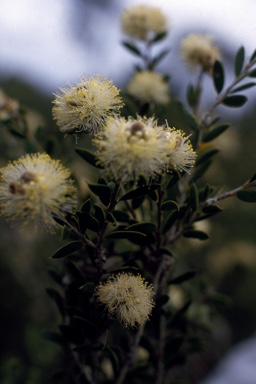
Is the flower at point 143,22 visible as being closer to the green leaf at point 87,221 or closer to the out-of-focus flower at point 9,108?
the out-of-focus flower at point 9,108

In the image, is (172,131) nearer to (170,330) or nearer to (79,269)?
(79,269)

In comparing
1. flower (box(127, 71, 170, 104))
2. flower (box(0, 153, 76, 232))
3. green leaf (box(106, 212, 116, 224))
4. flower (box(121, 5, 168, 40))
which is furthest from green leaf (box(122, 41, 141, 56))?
green leaf (box(106, 212, 116, 224))

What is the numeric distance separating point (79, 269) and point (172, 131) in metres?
0.58

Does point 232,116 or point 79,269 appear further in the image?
point 232,116

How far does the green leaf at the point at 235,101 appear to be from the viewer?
172cm

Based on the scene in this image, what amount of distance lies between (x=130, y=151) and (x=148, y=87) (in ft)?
3.47

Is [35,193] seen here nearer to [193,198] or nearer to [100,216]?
[100,216]

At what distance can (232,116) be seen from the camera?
19.5 feet

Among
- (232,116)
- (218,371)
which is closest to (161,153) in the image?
(218,371)

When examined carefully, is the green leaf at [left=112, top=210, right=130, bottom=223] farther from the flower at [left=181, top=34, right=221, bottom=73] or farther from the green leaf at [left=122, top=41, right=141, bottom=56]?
the green leaf at [left=122, top=41, right=141, bottom=56]

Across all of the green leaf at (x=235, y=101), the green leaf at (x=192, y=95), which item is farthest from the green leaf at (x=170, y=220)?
the green leaf at (x=192, y=95)

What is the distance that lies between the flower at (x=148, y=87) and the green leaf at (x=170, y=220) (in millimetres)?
834

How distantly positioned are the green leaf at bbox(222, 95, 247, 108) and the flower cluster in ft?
2.25

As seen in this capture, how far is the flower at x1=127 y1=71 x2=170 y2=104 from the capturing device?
6.75 feet
